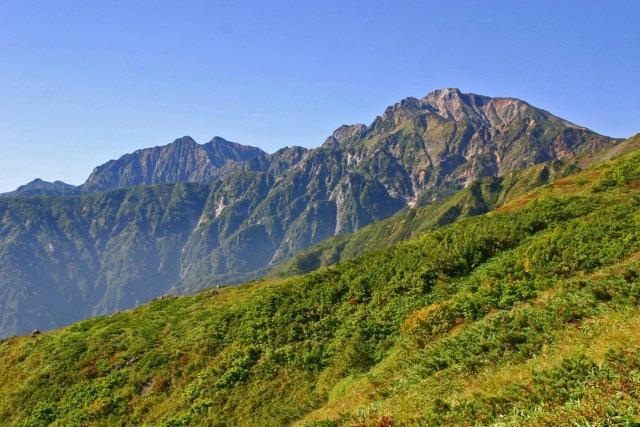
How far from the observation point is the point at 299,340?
30.2 metres

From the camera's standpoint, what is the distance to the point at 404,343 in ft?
78.4

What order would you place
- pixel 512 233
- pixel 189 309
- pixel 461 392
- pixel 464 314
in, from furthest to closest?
pixel 189 309, pixel 512 233, pixel 464 314, pixel 461 392

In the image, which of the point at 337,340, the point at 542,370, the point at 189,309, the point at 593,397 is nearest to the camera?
the point at 593,397

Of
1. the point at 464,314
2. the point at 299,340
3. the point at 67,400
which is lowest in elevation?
the point at 67,400

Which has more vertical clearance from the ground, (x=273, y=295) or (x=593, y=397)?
(x=593, y=397)

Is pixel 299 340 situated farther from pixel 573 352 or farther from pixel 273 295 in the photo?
pixel 573 352

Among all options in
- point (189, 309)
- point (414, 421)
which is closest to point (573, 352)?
point (414, 421)

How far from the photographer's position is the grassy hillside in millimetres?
11844

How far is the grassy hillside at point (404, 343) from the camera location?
11844mm

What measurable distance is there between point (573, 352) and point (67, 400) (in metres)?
32.9

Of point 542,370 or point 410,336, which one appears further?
point 410,336

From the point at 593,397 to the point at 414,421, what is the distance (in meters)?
4.92

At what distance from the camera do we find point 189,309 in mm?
42156

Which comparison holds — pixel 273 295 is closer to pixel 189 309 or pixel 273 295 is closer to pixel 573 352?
pixel 189 309
